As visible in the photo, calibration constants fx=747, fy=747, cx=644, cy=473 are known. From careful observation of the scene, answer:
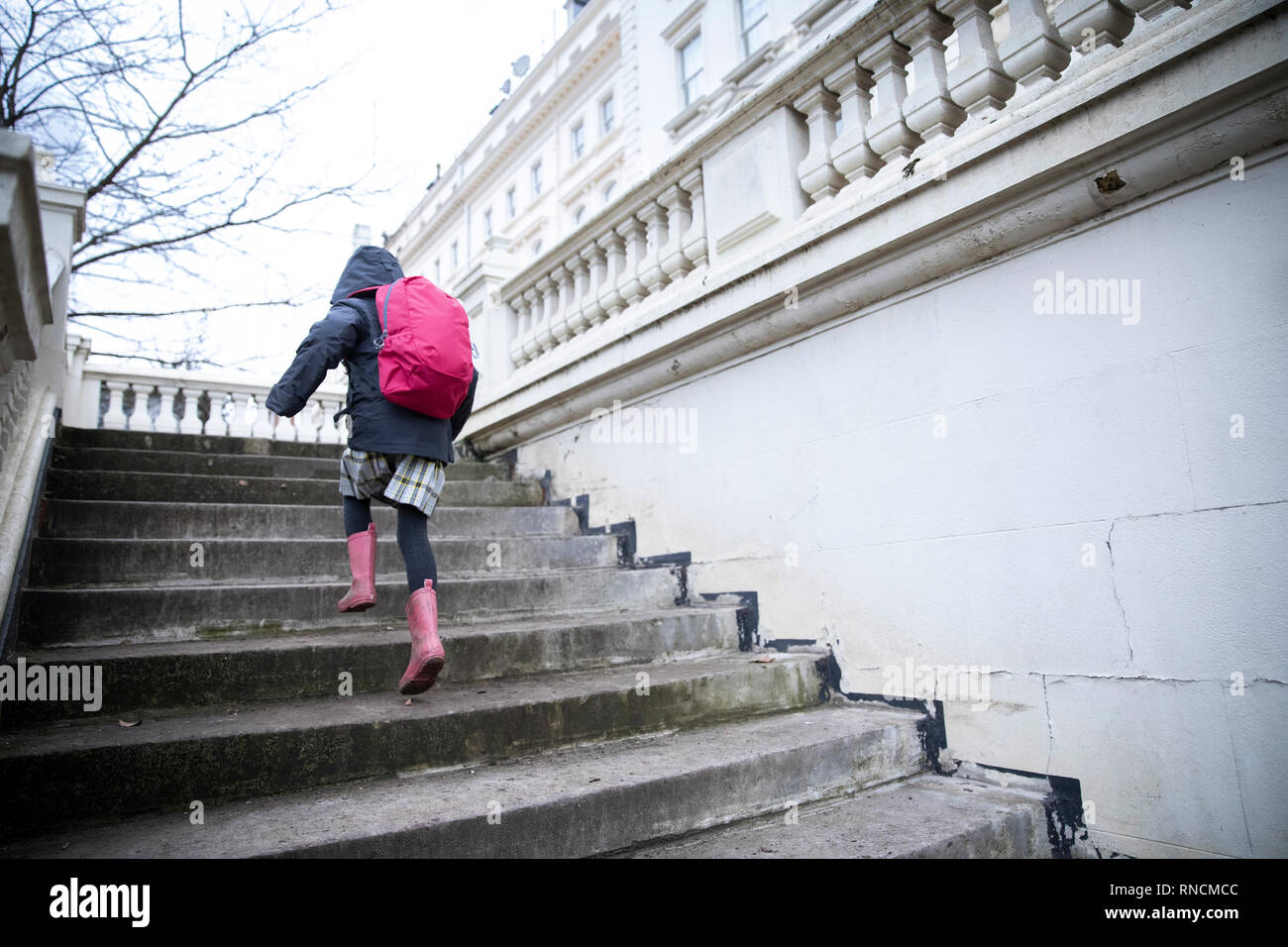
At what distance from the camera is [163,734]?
2309mm

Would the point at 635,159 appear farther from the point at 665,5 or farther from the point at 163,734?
the point at 163,734

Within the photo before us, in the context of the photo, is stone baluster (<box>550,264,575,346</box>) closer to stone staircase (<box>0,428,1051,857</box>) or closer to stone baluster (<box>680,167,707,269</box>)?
stone baluster (<box>680,167,707,269</box>)

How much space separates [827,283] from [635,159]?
17.2m

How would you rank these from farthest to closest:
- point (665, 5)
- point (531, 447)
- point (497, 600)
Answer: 1. point (665, 5)
2. point (531, 447)
3. point (497, 600)

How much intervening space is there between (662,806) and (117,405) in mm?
8382

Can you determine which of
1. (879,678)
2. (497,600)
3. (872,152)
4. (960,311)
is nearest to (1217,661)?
(879,678)

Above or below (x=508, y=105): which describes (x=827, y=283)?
below

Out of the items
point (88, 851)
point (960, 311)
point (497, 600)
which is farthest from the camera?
point (497, 600)

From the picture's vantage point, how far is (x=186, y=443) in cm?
541

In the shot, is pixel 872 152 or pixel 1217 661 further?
pixel 872 152

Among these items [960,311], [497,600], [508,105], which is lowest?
[497,600]

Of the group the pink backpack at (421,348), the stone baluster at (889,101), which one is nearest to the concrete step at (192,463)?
the pink backpack at (421,348)

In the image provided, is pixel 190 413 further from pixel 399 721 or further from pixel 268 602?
pixel 399 721
